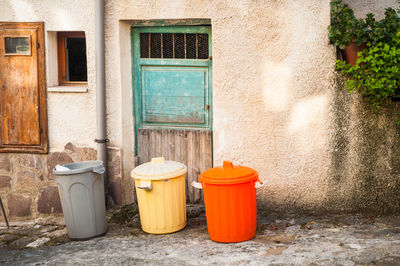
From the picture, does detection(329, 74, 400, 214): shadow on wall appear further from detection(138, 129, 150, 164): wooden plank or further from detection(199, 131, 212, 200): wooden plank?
detection(138, 129, 150, 164): wooden plank

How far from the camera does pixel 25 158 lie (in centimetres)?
734

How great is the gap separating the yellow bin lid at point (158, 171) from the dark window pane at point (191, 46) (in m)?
1.50

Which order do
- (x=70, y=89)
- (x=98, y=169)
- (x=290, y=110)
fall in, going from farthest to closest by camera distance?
(x=70, y=89), (x=290, y=110), (x=98, y=169)

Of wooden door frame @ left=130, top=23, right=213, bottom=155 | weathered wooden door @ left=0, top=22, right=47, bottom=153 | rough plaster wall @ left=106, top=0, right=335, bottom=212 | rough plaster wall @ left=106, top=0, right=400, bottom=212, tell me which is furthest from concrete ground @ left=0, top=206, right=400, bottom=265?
weathered wooden door @ left=0, top=22, right=47, bottom=153

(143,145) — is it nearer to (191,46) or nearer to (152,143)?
(152,143)

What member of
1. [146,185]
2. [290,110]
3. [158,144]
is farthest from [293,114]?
[146,185]

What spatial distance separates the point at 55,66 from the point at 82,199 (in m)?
2.07

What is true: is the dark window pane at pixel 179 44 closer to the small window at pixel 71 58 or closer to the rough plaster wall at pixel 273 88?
the rough plaster wall at pixel 273 88

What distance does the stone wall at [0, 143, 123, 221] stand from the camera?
720 cm

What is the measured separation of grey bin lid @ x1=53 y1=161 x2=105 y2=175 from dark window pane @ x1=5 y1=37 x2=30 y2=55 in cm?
183

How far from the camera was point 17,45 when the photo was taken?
720cm

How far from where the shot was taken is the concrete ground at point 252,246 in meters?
5.25

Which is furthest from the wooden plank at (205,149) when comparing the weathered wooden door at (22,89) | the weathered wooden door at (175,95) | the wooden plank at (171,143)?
the weathered wooden door at (22,89)

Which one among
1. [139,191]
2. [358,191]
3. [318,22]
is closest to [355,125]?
[358,191]
